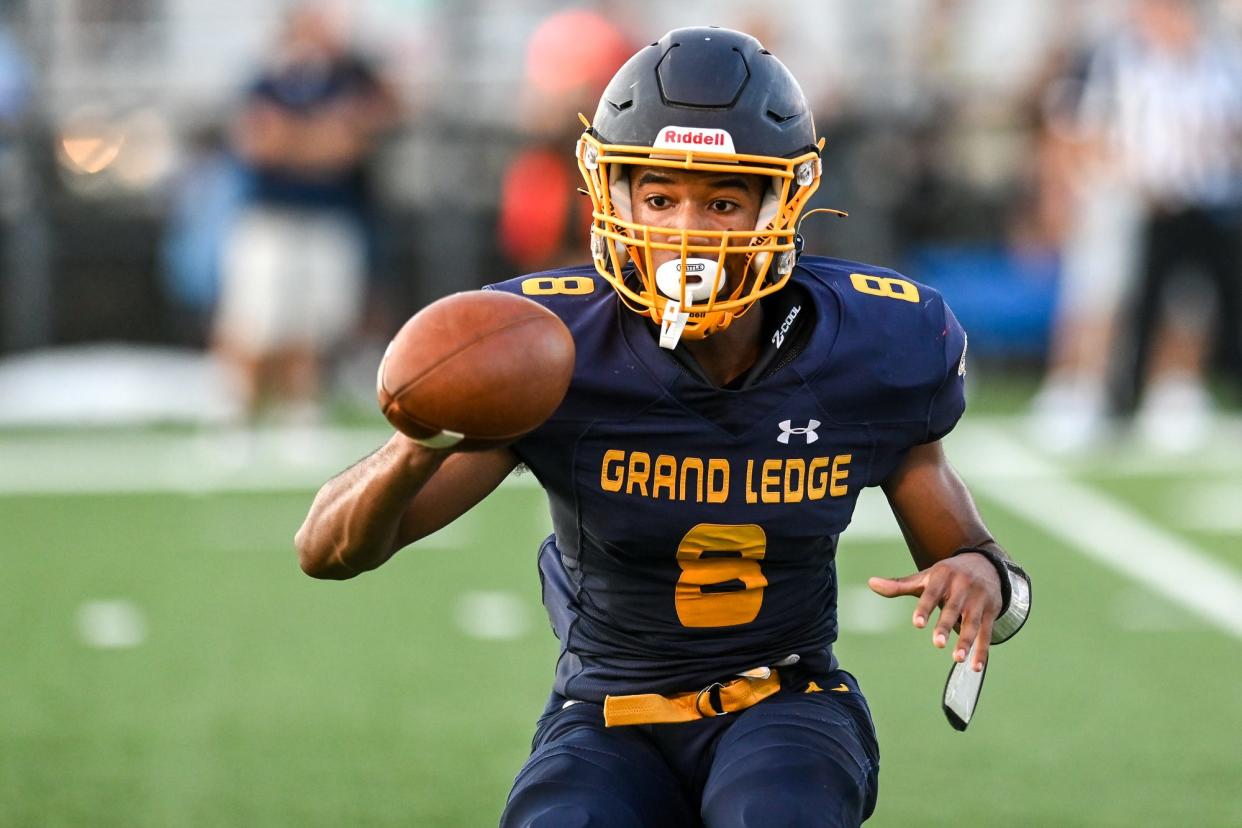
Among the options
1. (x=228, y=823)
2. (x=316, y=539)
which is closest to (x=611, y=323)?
(x=316, y=539)

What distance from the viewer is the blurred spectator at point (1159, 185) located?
8.62 metres

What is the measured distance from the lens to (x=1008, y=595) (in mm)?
2875

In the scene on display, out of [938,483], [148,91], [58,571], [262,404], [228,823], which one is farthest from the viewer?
[148,91]

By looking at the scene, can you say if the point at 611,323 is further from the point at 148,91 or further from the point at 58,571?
the point at 148,91

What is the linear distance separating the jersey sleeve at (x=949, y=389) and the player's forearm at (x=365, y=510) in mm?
814

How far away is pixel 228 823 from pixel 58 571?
8.72 ft

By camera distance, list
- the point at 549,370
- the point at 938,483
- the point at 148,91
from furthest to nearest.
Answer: the point at 148,91 < the point at 938,483 < the point at 549,370

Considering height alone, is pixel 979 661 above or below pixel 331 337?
above

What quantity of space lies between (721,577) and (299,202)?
610 centimetres

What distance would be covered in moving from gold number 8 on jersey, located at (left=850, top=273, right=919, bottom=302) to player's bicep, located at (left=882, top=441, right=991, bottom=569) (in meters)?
→ 0.24

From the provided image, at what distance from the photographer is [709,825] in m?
2.71

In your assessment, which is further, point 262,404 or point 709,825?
point 262,404

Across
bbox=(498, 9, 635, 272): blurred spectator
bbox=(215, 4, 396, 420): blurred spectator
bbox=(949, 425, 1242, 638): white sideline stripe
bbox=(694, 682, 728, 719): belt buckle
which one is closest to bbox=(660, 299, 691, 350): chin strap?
bbox=(694, 682, 728, 719): belt buckle

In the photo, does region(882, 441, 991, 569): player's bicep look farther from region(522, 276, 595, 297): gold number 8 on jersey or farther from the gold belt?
region(522, 276, 595, 297): gold number 8 on jersey
